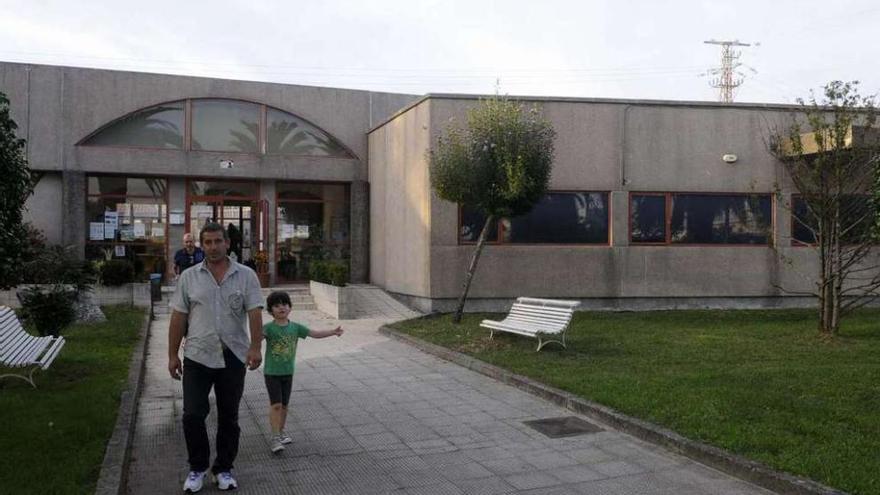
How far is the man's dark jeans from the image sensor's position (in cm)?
505

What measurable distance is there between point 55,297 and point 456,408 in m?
6.17

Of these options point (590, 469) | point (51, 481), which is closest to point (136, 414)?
point (51, 481)

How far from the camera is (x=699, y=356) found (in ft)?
34.1

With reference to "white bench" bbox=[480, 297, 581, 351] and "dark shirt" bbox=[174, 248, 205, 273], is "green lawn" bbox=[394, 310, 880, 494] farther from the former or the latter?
"dark shirt" bbox=[174, 248, 205, 273]

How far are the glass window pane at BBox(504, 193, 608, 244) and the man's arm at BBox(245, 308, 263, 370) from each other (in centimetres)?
1158

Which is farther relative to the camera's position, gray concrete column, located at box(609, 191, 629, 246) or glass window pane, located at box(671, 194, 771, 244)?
glass window pane, located at box(671, 194, 771, 244)

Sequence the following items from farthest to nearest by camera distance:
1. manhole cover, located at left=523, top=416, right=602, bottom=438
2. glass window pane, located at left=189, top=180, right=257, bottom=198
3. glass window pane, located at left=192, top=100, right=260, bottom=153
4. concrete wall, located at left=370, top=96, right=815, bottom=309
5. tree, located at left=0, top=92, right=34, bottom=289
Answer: glass window pane, located at left=189, top=180, right=257, bottom=198, glass window pane, located at left=192, top=100, right=260, bottom=153, concrete wall, located at left=370, top=96, right=815, bottom=309, manhole cover, located at left=523, top=416, right=602, bottom=438, tree, located at left=0, top=92, right=34, bottom=289

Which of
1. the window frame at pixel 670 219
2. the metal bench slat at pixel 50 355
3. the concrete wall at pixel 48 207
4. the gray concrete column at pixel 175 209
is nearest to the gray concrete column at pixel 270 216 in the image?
the gray concrete column at pixel 175 209

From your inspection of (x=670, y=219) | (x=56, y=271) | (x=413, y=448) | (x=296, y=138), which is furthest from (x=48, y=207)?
Result: (x=413, y=448)

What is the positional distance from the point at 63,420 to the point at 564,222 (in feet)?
39.6

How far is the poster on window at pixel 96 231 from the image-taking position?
1922cm

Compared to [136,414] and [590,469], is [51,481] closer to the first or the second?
[136,414]

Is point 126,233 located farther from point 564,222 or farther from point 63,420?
point 63,420

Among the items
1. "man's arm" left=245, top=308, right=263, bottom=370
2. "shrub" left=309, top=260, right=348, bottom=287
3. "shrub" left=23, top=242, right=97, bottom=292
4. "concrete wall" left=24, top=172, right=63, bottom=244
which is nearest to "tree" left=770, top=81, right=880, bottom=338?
"shrub" left=309, top=260, right=348, bottom=287
